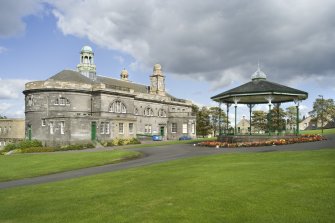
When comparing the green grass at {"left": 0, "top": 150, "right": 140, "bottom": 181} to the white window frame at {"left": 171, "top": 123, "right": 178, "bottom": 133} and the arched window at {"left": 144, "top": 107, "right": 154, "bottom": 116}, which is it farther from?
the white window frame at {"left": 171, "top": 123, "right": 178, "bottom": 133}

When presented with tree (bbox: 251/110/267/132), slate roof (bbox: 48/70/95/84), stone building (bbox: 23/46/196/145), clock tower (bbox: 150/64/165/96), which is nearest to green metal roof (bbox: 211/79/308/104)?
stone building (bbox: 23/46/196/145)

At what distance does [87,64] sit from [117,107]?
43.1ft

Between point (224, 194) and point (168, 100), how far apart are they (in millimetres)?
61570

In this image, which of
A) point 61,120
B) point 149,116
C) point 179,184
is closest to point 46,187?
point 179,184

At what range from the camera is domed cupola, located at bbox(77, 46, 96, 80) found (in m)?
61.8

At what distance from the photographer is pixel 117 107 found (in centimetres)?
5547

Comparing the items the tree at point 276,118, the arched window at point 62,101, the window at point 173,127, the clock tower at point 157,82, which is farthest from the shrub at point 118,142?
the tree at point 276,118

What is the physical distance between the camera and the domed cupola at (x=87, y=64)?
61.8 metres

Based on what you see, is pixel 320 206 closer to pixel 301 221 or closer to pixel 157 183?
pixel 301 221

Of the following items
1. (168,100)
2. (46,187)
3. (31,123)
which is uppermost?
(168,100)

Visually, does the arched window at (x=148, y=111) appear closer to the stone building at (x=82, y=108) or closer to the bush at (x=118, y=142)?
the stone building at (x=82, y=108)

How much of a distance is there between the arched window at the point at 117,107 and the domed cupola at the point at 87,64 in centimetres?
945

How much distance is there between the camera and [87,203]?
1001 centimetres

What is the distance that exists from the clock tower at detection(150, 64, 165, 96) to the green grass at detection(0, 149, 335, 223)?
60515mm
